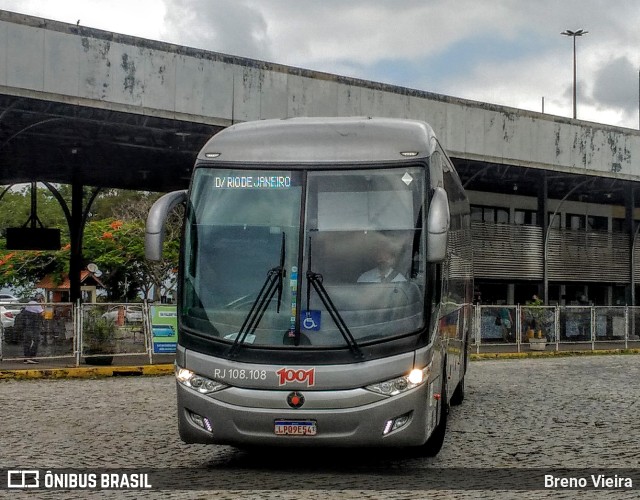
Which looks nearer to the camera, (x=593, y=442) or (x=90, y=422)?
(x=593, y=442)

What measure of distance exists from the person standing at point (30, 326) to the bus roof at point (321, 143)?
13.2 meters

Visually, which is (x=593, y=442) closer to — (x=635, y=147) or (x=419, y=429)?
(x=419, y=429)

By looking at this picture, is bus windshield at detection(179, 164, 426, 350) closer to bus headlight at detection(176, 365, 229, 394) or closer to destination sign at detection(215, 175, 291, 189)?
destination sign at detection(215, 175, 291, 189)

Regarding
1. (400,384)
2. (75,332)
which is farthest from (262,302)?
(75,332)

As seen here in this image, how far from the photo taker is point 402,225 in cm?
973

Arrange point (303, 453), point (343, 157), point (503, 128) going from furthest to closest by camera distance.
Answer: point (503, 128), point (303, 453), point (343, 157)

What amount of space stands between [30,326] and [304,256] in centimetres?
1432

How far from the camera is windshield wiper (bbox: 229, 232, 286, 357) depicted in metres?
9.34

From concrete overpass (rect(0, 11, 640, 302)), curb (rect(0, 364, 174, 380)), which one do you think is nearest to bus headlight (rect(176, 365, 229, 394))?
concrete overpass (rect(0, 11, 640, 302))

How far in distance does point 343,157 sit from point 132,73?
13.2 m

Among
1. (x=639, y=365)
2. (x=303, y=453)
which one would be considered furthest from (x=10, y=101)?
(x=639, y=365)

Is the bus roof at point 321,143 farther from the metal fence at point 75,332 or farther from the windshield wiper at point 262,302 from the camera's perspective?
the metal fence at point 75,332

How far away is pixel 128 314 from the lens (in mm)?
23688

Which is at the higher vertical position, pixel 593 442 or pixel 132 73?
pixel 132 73
